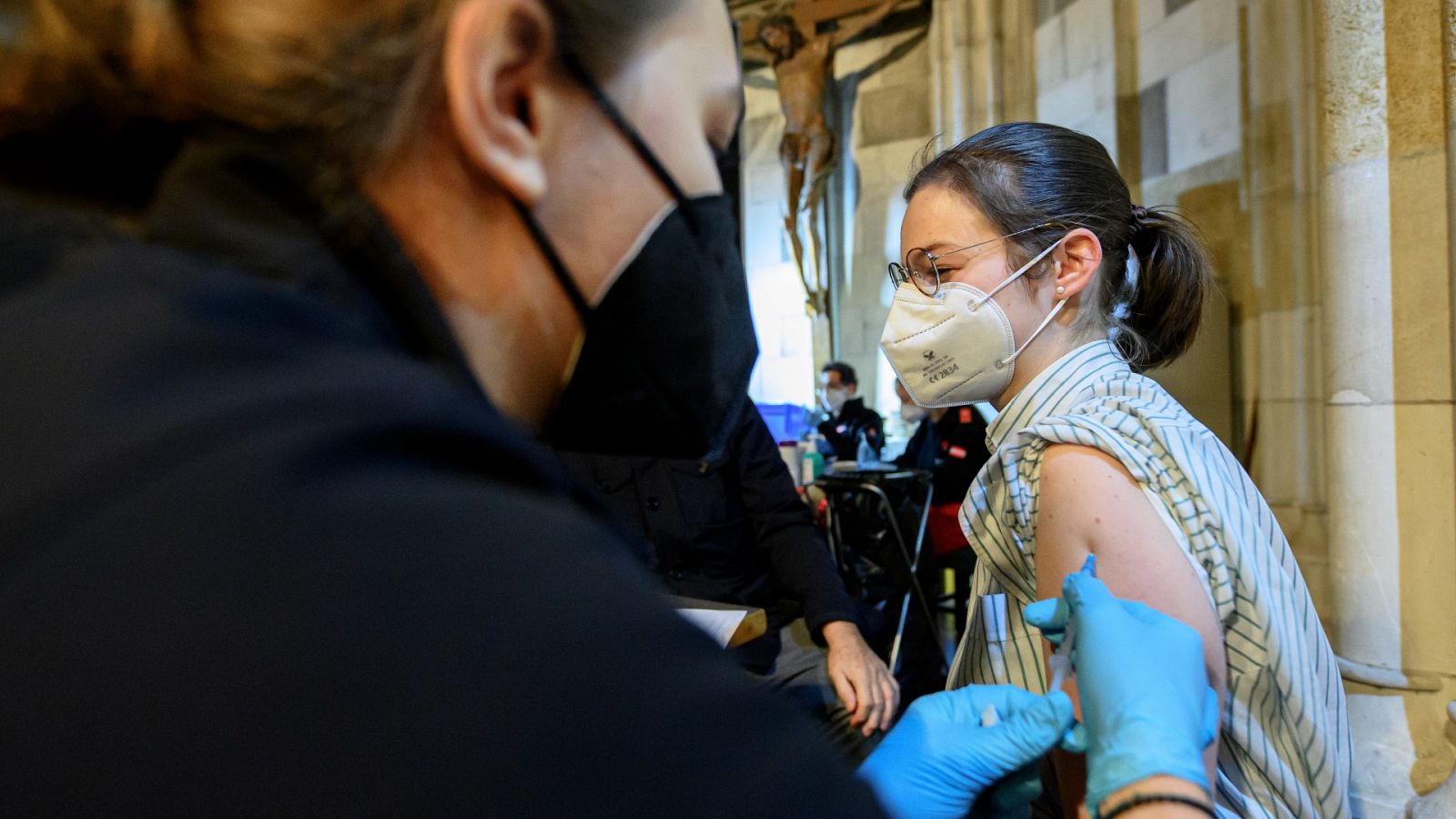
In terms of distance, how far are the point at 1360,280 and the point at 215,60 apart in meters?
3.06

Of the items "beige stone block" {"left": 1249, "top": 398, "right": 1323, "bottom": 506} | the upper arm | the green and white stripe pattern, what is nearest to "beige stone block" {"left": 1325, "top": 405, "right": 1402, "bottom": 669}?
"beige stone block" {"left": 1249, "top": 398, "right": 1323, "bottom": 506}

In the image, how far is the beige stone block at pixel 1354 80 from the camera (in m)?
2.48

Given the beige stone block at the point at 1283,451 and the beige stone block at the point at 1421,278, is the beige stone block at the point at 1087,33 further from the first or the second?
the beige stone block at the point at 1421,278

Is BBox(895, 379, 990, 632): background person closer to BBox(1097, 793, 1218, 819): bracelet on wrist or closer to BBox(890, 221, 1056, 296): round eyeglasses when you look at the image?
BBox(890, 221, 1056, 296): round eyeglasses

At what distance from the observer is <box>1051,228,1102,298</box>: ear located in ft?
4.92

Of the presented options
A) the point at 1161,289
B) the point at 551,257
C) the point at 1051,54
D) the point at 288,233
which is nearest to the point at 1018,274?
the point at 1161,289

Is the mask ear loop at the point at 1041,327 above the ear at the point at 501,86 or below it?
below

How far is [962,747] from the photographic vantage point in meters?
1.07

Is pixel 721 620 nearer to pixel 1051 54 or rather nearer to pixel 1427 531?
pixel 1427 531

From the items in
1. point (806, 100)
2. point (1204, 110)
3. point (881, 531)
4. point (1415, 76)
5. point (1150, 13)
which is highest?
point (806, 100)

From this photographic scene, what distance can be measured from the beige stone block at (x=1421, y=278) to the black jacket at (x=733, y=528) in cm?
184

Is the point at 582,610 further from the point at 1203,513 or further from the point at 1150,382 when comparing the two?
the point at 1150,382

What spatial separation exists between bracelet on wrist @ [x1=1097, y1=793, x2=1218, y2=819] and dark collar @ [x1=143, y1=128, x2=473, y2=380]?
793mm

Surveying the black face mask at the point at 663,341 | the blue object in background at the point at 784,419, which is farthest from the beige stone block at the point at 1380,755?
the blue object in background at the point at 784,419
